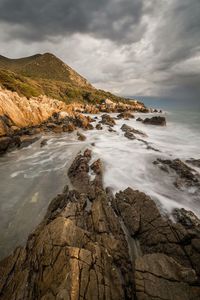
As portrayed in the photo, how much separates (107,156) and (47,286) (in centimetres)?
1494

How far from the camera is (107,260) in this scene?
5.73m

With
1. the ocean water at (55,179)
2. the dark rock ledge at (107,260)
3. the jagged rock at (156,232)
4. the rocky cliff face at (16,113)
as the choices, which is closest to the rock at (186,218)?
the dark rock ledge at (107,260)

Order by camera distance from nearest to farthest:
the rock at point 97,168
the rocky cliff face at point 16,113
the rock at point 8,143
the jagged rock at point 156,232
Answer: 1. the jagged rock at point 156,232
2. the rock at point 97,168
3. the rock at point 8,143
4. the rocky cliff face at point 16,113

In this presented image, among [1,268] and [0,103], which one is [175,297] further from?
[0,103]

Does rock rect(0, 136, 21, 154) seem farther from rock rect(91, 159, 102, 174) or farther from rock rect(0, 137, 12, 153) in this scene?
rock rect(91, 159, 102, 174)

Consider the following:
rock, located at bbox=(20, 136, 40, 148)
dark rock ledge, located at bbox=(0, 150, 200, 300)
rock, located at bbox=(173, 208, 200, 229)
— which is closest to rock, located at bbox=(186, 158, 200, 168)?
rock, located at bbox=(173, 208, 200, 229)

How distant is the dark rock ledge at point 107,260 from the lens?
4832 mm

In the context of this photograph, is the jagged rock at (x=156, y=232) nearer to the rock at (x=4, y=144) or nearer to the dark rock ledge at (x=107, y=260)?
the dark rock ledge at (x=107, y=260)

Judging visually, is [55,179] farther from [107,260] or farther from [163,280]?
[163,280]

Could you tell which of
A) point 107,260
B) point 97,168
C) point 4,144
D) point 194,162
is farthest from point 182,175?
point 4,144

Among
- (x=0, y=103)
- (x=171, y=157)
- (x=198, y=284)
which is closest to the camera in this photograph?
(x=198, y=284)

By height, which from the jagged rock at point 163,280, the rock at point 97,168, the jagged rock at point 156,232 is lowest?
the rock at point 97,168

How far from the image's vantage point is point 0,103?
2794cm

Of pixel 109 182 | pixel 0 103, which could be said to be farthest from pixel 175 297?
pixel 0 103
